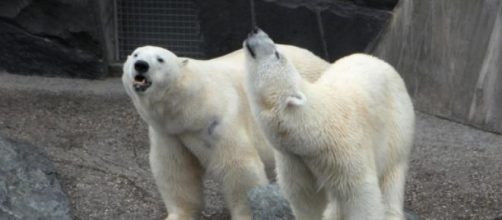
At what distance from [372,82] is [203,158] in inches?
48.3

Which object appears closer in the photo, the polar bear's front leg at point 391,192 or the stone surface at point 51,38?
the polar bear's front leg at point 391,192

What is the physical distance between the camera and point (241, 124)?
590 centimetres

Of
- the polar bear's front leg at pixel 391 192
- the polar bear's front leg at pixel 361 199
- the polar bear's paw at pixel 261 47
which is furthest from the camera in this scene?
the polar bear's front leg at pixel 391 192

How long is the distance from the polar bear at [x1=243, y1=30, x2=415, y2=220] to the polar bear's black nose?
0.94 m

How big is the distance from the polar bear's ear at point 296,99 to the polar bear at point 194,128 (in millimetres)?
1341

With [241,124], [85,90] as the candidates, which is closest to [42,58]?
[85,90]

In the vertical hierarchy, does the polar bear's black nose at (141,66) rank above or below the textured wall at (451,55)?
above

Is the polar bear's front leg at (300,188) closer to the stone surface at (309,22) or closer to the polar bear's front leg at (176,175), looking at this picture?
the polar bear's front leg at (176,175)

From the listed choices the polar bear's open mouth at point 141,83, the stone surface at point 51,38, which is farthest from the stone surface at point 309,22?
the polar bear's open mouth at point 141,83

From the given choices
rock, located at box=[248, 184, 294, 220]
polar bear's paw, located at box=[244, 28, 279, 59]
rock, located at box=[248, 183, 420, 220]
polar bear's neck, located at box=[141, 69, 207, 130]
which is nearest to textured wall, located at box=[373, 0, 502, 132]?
rock, located at box=[248, 183, 420, 220]

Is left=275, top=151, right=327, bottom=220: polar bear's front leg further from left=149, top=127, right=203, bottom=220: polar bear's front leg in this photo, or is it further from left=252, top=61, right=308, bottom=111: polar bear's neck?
left=149, top=127, right=203, bottom=220: polar bear's front leg

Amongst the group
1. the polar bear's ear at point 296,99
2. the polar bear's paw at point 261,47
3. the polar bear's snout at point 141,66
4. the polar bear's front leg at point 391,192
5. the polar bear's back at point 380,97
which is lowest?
the polar bear's front leg at point 391,192

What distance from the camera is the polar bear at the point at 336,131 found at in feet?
13.9

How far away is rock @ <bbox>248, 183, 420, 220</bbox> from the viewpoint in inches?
224
